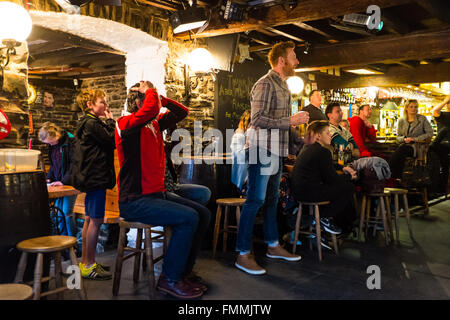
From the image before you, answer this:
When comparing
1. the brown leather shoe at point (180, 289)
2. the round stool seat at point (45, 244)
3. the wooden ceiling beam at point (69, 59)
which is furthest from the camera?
the wooden ceiling beam at point (69, 59)

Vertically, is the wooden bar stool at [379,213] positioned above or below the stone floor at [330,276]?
above

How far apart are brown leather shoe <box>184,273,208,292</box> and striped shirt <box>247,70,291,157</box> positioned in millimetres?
1146

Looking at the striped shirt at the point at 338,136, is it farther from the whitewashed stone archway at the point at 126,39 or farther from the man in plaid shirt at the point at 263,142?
the whitewashed stone archway at the point at 126,39

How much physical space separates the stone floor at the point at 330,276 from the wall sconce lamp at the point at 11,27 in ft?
6.19

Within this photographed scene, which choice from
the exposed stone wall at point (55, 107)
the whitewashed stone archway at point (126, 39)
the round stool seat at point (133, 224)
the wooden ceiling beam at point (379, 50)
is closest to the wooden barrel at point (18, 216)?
the round stool seat at point (133, 224)

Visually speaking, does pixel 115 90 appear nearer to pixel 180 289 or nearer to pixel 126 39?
pixel 126 39

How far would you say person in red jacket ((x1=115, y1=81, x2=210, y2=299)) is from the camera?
246 centimetres

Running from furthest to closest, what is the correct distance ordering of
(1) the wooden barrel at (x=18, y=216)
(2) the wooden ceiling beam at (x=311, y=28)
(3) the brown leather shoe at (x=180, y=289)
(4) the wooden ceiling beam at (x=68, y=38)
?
1. (4) the wooden ceiling beam at (x=68, y=38)
2. (2) the wooden ceiling beam at (x=311, y=28)
3. (3) the brown leather shoe at (x=180, y=289)
4. (1) the wooden barrel at (x=18, y=216)

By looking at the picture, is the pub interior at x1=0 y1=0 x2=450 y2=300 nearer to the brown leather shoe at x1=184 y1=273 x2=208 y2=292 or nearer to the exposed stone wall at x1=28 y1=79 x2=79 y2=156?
the brown leather shoe at x1=184 y1=273 x2=208 y2=292

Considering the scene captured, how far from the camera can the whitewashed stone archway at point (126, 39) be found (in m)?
3.51

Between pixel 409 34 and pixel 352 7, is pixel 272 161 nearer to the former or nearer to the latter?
pixel 352 7

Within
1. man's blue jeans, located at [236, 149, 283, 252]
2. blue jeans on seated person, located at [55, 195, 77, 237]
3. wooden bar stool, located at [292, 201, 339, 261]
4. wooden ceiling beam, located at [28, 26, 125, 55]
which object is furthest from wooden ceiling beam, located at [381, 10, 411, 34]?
blue jeans on seated person, located at [55, 195, 77, 237]
